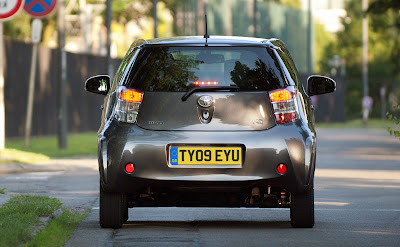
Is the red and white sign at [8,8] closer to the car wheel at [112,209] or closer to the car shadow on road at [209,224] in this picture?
the car shadow on road at [209,224]

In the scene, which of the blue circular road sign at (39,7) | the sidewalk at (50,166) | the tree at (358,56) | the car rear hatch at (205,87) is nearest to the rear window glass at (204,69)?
the car rear hatch at (205,87)

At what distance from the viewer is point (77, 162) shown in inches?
827

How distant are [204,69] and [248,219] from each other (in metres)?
1.99

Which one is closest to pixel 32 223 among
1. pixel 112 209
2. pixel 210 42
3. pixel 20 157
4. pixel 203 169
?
pixel 112 209

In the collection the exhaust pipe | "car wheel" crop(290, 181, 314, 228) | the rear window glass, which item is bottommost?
"car wheel" crop(290, 181, 314, 228)

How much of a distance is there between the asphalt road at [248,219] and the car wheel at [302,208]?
3.8 inches

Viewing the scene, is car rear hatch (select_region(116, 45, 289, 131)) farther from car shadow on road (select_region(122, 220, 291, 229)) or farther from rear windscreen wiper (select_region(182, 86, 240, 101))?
car shadow on road (select_region(122, 220, 291, 229))

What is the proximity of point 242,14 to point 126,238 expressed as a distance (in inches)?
2493

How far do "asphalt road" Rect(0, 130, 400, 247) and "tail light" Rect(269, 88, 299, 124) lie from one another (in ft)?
3.04

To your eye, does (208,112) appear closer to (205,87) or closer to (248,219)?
(205,87)

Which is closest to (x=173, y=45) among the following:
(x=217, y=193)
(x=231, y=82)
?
(x=231, y=82)

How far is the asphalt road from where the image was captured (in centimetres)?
883

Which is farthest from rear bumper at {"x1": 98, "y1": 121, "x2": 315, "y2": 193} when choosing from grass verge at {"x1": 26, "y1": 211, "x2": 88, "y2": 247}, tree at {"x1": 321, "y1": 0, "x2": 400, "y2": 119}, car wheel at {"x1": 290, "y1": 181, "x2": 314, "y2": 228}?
tree at {"x1": 321, "y1": 0, "x2": 400, "y2": 119}

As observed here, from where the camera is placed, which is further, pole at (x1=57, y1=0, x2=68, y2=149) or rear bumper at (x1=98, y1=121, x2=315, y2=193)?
pole at (x1=57, y1=0, x2=68, y2=149)
